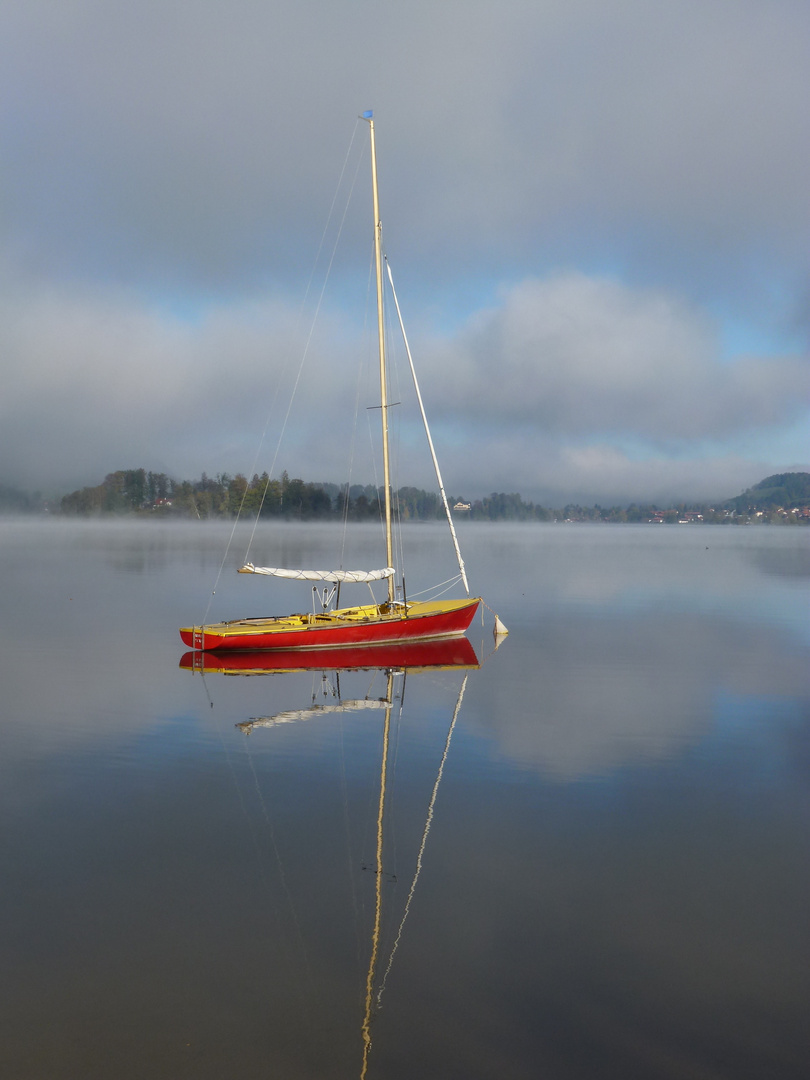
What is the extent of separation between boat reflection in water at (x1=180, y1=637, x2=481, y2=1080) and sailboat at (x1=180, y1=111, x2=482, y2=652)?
49 centimetres

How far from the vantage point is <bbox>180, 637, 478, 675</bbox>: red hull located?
103ft

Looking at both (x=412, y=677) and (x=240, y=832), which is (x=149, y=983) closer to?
(x=240, y=832)

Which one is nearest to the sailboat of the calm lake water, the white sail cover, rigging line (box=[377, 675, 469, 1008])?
the white sail cover

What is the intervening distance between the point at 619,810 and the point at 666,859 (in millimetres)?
2222

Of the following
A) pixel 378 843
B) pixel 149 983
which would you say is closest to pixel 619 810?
pixel 378 843

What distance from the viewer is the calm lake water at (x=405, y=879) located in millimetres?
8984

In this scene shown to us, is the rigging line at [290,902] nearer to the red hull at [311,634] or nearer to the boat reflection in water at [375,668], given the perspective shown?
the boat reflection in water at [375,668]

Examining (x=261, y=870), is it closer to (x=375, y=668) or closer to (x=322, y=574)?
(x=375, y=668)

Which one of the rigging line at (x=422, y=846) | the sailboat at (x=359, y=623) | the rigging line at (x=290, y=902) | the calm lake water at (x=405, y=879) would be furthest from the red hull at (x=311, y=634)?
the rigging line at (x=290, y=902)

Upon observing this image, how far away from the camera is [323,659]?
32969 millimetres

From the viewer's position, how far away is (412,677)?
29.8 metres

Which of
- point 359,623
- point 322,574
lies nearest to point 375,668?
point 359,623

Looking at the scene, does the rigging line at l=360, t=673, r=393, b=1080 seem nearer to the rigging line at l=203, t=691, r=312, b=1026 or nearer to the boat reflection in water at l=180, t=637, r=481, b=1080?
the boat reflection in water at l=180, t=637, r=481, b=1080

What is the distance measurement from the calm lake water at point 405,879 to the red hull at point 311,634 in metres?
3.61
